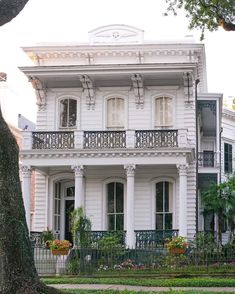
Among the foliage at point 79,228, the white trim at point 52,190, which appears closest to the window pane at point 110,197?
the white trim at point 52,190

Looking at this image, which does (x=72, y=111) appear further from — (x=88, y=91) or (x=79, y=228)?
(x=79, y=228)

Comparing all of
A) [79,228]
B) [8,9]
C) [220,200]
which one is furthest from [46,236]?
[8,9]

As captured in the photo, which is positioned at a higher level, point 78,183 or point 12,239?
point 78,183

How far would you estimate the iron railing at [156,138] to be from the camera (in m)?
26.1

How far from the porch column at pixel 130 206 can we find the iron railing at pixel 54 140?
2.94 meters

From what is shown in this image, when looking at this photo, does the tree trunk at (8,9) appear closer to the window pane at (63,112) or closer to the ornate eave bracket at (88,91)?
the ornate eave bracket at (88,91)

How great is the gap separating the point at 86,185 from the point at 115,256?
6672 mm

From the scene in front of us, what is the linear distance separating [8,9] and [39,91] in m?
18.4

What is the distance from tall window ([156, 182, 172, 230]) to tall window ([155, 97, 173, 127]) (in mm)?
2890

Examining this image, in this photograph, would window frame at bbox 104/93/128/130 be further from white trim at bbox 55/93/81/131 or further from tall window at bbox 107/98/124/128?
white trim at bbox 55/93/81/131

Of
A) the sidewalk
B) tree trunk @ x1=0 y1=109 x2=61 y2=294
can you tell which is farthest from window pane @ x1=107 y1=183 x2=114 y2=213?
tree trunk @ x1=0 y1=109 x2=61 y2=294

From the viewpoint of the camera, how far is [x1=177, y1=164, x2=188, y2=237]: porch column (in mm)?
25531

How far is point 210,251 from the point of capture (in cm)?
2177

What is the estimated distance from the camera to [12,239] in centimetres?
1030
